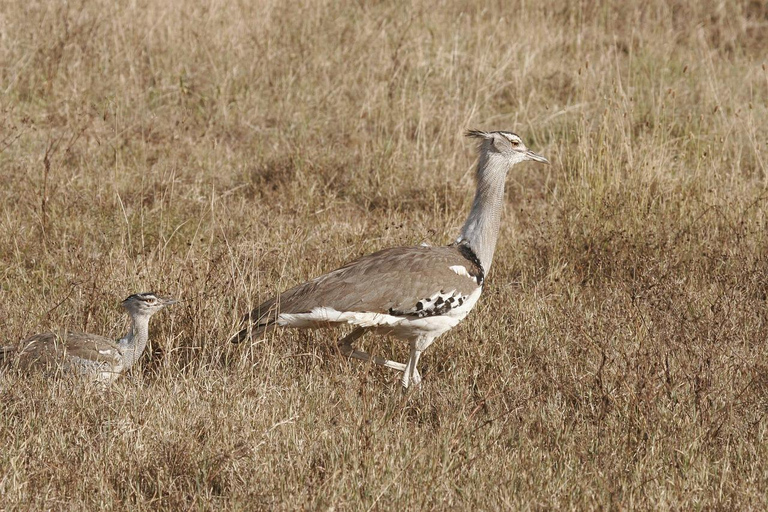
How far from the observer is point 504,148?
513 centimetres

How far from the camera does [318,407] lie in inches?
163

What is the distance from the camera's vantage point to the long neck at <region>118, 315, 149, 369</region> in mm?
4574

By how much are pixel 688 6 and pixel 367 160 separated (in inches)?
204

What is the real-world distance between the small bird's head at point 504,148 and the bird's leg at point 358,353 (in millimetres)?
1153

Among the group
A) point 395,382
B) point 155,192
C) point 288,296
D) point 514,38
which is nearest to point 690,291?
point 395,382

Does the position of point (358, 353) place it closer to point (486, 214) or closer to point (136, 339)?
point (486, 214)

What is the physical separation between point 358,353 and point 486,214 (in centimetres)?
94

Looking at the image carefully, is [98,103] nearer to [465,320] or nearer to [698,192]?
[465,320]

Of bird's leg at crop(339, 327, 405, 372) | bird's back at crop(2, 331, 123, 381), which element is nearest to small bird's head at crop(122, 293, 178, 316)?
bird's back at crop(2, 331, 123, 381)

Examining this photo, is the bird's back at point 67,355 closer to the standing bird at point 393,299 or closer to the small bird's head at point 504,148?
the standing bird at point 393,299

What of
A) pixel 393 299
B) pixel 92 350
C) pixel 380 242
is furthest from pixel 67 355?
pixel 380 242

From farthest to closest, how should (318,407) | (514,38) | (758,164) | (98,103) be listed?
1. (514,38)
2. (98,103)
3. (758,164)
4. (318,407)

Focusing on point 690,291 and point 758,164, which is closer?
point 690,291

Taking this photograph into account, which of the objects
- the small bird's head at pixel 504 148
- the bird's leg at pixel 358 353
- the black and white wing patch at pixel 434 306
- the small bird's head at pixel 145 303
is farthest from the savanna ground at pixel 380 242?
the small bird's head at pixel 504 148
